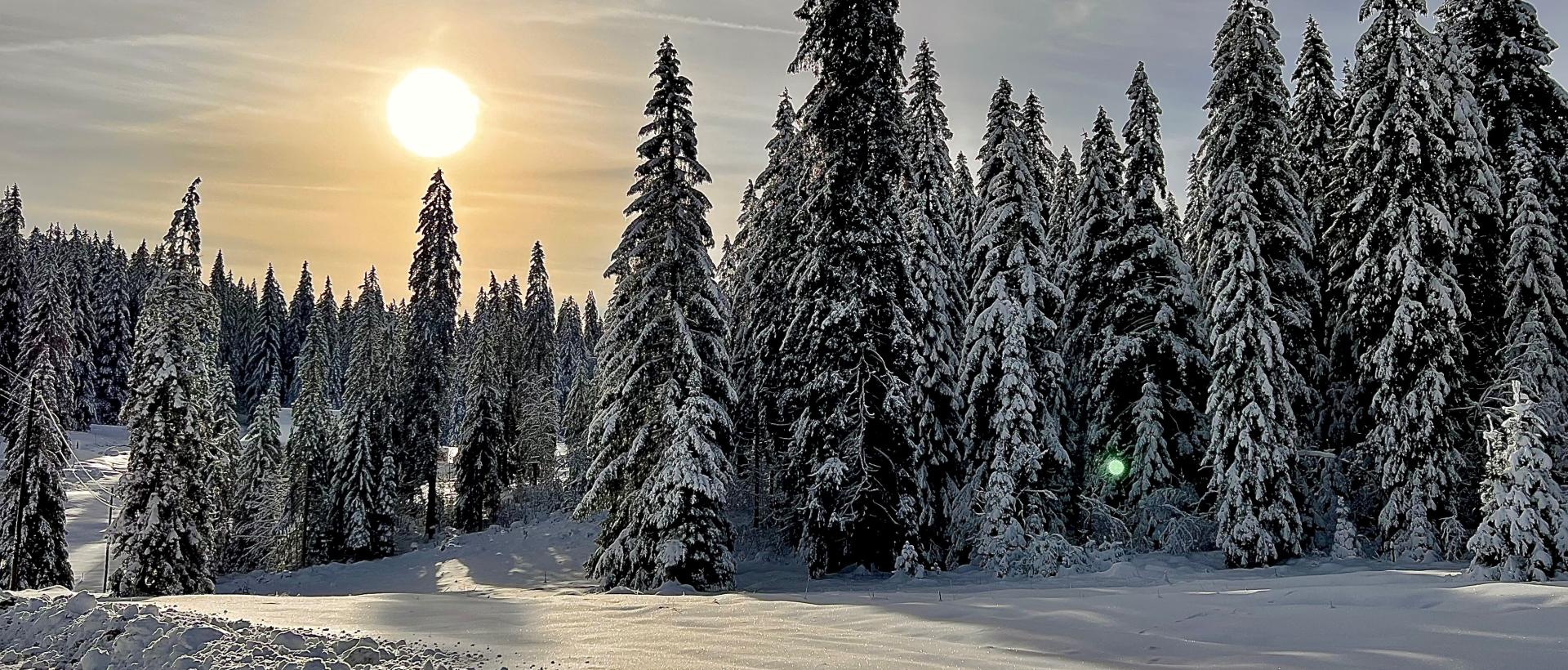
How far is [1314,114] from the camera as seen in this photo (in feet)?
103

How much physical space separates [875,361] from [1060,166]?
22.9 m

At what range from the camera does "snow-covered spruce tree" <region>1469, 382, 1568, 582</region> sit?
14875 millimetres

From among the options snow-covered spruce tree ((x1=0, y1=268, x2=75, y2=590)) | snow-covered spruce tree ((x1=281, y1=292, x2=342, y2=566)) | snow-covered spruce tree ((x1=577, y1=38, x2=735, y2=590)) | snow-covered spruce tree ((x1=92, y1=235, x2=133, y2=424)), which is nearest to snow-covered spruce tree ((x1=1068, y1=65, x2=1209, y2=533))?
snow-covered spruce tree ((x1=577, y1=38, x2=735, y2=590))

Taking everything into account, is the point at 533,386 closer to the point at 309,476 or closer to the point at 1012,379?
the point at 309,476

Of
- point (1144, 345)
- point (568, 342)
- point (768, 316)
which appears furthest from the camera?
point (568, 342)

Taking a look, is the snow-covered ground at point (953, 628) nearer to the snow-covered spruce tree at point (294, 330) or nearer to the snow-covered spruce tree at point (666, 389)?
the snow-covered spruce tree at point (666, 389)

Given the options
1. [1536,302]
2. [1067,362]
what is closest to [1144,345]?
[1067,362]

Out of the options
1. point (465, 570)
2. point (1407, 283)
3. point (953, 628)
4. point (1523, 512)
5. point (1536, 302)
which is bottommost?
point (465, 570)

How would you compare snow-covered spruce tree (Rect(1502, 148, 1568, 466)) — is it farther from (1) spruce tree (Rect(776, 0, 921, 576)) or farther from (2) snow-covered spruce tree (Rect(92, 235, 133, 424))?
(2) snow-covered spruce tree (Rect(92, 235, 133, 424))

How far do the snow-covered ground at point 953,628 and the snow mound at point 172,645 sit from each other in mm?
61

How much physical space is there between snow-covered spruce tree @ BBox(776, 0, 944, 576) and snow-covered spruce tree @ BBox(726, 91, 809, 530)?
4.26 ft

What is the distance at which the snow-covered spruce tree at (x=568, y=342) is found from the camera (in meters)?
104

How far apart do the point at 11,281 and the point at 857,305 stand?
67.2 meters

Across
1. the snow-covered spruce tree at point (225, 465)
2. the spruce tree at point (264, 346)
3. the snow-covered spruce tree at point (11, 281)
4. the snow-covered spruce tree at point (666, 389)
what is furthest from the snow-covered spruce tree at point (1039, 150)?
the spruce tree at point (264, 346)
